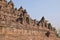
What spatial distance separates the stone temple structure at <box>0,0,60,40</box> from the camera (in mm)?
23672

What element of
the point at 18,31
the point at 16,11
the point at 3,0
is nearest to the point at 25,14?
the point at 16,11

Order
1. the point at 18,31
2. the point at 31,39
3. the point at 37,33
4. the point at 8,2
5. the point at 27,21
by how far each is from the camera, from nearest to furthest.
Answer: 1. the point at 18,31
2. the point at 31,39
3. the point at 37,33
4. the point at 27,21
5. the point at 8,2

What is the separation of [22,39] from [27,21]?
6611mm

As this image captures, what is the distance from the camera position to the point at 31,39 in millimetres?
28234

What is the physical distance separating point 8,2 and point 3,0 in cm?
178

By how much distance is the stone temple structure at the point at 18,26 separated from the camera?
932 inches

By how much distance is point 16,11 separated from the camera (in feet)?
110

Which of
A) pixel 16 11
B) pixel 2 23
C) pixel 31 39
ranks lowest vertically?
pixel 31 39

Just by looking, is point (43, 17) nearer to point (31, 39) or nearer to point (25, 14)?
point (25, 14)

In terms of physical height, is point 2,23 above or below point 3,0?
below

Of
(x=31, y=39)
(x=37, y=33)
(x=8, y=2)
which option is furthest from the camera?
(x=8, y=2)

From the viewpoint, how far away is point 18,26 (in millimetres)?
25984

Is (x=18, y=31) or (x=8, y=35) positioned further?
(x=18, y=31)

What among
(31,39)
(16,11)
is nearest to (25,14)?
(16,11)
